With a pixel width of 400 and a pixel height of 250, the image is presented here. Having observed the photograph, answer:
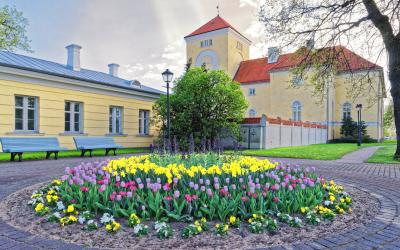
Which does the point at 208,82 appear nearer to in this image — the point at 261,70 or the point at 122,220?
the point at 122,220

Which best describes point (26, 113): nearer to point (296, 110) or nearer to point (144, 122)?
point (144, 122)

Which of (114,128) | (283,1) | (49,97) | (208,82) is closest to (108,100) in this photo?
(114,128)

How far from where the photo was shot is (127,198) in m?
4.13

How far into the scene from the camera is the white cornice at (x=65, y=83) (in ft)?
48.4

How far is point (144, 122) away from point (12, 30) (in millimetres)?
13677

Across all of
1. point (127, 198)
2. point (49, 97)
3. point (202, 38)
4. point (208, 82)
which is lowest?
point (127, 198)

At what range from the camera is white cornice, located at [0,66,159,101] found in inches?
581

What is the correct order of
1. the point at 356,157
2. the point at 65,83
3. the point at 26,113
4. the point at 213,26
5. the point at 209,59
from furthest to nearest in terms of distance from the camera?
the point at 213,26 < the point at 209,59 < the point at 65,83 < the point at 26,113 < the point at 356,157

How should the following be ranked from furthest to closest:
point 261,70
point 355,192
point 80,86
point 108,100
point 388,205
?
point 261,70
point 108,100
point 80,86
point 355,192
point 388,205

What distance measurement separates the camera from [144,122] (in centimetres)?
2298

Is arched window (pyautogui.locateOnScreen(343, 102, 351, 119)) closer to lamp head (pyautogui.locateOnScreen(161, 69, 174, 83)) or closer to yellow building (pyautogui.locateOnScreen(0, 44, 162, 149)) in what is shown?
yellow building (pyautogui.locateOnScreen(0, 44, 162, 149))

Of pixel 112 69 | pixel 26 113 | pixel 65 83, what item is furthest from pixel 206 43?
pixel 26 113

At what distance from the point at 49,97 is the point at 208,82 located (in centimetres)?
916

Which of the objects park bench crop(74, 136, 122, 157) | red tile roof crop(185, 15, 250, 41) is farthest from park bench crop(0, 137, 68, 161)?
red tile roof crop(185, 15, 250, 41)
